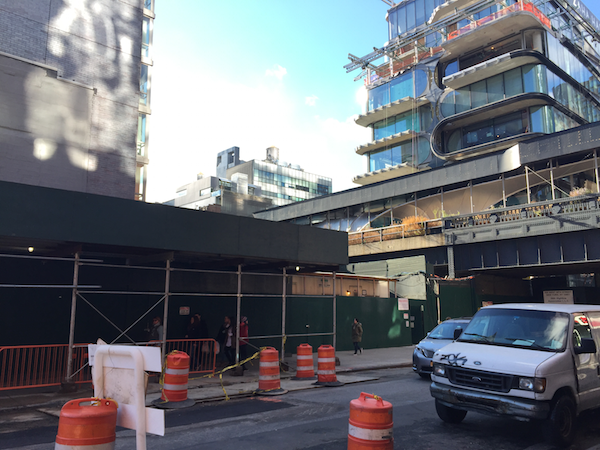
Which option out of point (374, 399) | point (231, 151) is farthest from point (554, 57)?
point (231, 151)

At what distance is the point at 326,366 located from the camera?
12578mm

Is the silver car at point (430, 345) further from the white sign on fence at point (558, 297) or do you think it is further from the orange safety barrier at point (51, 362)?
the white sign on fence at point (558, 297)

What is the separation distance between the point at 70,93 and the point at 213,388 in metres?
16.2

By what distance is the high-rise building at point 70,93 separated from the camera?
65.6 ft

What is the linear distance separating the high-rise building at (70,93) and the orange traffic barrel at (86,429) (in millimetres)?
18274

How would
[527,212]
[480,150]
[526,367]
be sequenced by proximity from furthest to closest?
[480,150] → [527,212] → [526,367]

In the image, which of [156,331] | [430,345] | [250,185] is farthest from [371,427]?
[250,185]

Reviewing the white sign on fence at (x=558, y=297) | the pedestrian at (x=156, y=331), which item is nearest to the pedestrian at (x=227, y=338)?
the pedestrian at (x=156, y=331)

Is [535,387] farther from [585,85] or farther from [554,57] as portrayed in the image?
[585,85]

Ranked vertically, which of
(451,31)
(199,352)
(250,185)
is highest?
(451,31)

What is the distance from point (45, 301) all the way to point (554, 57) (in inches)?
1944

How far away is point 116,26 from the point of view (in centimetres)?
2377

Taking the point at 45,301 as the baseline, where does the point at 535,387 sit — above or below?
below

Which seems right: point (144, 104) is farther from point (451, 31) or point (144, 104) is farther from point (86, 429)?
point (451, 31)
